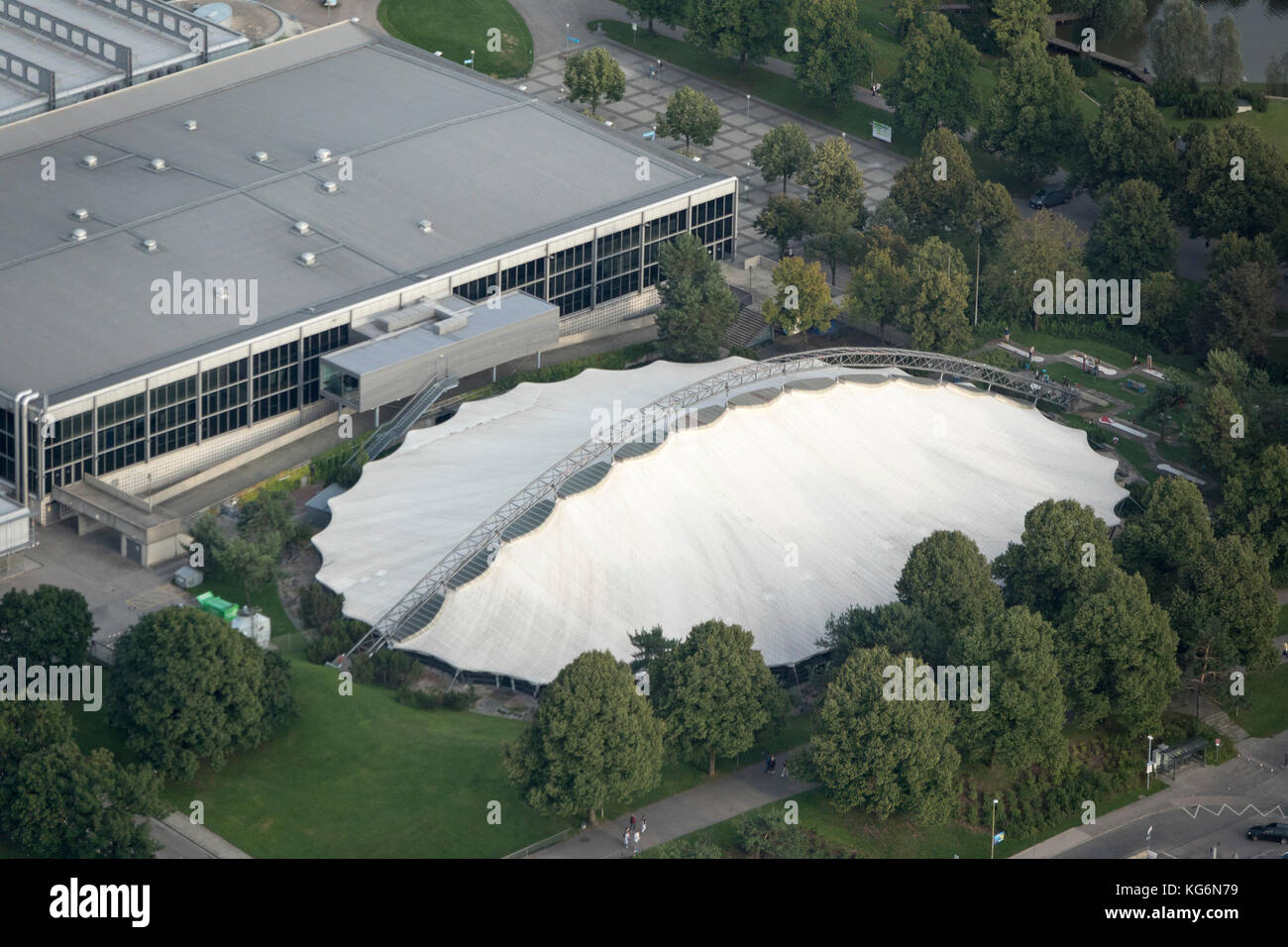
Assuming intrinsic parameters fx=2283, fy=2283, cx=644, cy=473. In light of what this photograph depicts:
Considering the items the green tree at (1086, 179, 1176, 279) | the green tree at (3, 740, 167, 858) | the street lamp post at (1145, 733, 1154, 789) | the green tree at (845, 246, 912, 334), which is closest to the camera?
the green tree at (3, 740, 167, 858)

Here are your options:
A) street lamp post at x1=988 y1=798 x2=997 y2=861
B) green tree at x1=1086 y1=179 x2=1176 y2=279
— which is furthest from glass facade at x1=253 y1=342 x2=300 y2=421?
green tree at x1=1086 y1=179 x2=1176 y2=279

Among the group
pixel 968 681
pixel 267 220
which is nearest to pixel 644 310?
pixel 267 220

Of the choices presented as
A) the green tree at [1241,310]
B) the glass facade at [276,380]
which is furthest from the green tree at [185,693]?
the green tree at [1241,310]

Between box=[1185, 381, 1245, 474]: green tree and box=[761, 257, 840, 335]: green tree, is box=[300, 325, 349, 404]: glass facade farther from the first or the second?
box=[1185, 381, 1245, 474]: green tree

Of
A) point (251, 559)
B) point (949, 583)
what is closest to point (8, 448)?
point (251, 559)

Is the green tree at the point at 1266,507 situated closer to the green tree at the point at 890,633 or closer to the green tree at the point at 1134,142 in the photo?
the green tree at the point at 890,633
